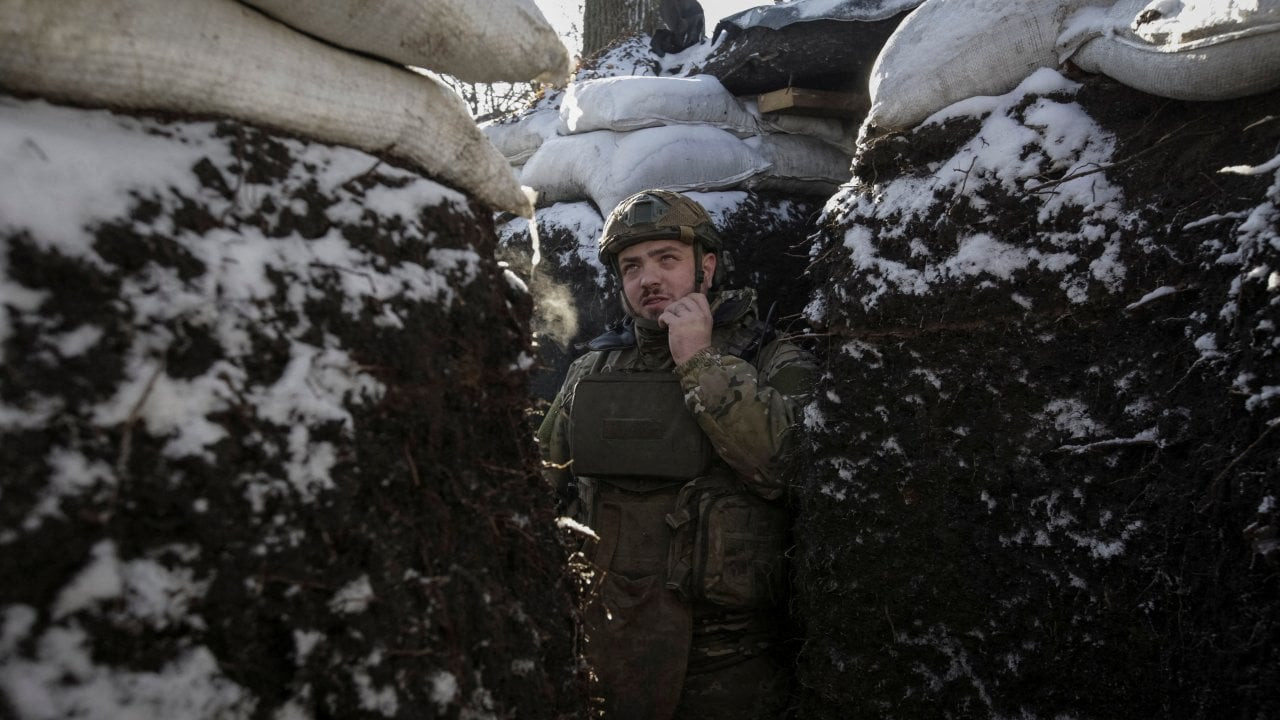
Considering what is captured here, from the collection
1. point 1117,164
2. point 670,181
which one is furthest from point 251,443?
point 670,181

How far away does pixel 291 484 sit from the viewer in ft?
2.58

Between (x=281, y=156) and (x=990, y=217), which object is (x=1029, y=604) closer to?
(x=990, y=217)

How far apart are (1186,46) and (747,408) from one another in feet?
3.91

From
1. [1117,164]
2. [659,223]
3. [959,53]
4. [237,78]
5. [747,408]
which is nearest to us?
[237,78]

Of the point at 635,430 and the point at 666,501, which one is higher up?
the point at 635,430

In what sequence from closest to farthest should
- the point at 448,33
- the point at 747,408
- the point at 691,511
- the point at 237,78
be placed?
1. the point at 237,78
2. the point at 448,33
3. the point at 747,408
4. the point at 691,511

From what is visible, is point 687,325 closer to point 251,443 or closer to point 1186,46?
point 1186,46

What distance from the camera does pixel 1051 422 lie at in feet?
5.02

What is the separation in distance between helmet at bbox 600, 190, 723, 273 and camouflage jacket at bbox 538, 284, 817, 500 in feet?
0.70

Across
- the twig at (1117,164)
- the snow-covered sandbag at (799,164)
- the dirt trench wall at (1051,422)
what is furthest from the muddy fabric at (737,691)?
the snow-covered sandbag at (799,164)

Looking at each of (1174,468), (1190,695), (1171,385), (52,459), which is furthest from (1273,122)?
(52,459)

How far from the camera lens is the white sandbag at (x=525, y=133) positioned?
3.70 m

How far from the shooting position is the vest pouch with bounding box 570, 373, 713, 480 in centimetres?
224

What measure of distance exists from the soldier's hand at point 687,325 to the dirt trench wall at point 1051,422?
17.6 inches
